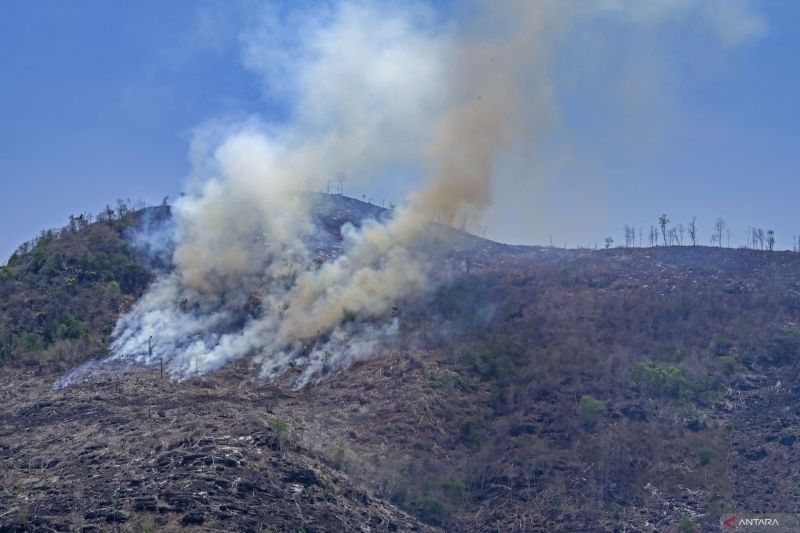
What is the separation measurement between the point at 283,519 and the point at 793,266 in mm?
70570

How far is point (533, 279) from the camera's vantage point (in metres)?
102

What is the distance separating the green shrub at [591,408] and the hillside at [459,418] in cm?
25

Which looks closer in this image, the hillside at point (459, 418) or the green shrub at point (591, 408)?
the hillside at point (459, 418)

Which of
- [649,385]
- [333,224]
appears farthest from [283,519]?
[333,224]

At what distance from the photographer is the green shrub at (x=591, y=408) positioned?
71.0m

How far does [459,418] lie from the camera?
239 ft

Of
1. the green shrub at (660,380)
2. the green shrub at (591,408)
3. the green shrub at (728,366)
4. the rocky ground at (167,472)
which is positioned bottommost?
the rocky ground at (167,472)

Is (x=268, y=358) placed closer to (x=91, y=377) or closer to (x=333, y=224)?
(x=91, y=377)

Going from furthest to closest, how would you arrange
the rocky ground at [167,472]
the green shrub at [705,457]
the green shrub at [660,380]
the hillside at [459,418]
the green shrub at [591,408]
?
the green shrub at [660,380], the green shrub at [591,408], the green shrub at [705,457], the hillside at [459,418], the rocky ground at [167,472]

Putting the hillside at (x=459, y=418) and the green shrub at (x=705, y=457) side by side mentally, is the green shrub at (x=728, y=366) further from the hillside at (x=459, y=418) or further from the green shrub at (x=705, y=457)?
→ the green shrub at (x=705, y=457)

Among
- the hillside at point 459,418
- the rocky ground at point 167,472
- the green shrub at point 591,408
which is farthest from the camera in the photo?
the green shrub at point 591,408

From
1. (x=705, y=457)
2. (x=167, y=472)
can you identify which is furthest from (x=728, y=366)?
(x=167, y=472)

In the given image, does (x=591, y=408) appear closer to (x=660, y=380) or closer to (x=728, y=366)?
(x=660, y=380)

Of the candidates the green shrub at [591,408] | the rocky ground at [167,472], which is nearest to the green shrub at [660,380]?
the green shrub at [591,408]
